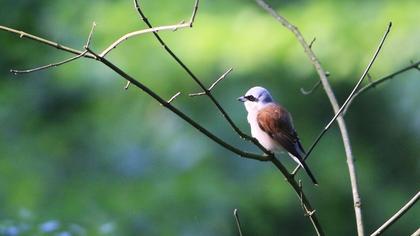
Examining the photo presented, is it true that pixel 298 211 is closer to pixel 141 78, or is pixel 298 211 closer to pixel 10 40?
pixel 141 78

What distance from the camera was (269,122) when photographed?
12.2 feet

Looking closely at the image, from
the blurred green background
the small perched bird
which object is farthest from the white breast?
the blurred green background

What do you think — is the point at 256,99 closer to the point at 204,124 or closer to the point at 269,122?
the point at 269,122

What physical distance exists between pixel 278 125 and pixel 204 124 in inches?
56.0

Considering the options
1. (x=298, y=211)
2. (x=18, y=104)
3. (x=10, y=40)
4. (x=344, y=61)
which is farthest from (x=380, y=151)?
(x=10, y=40)

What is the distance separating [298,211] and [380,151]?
735 millimetres

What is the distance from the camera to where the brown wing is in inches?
142

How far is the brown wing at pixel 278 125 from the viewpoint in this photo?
11.9 feet

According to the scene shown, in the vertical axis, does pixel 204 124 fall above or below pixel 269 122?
above

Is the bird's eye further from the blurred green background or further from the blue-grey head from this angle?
the blurred green background

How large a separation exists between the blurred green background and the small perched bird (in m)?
0.81

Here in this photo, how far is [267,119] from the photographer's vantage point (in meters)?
3.71

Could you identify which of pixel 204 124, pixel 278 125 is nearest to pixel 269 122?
pixel 278 125

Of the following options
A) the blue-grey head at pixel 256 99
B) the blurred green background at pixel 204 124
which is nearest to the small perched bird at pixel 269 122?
the blue-grey head at pixel 256 99
